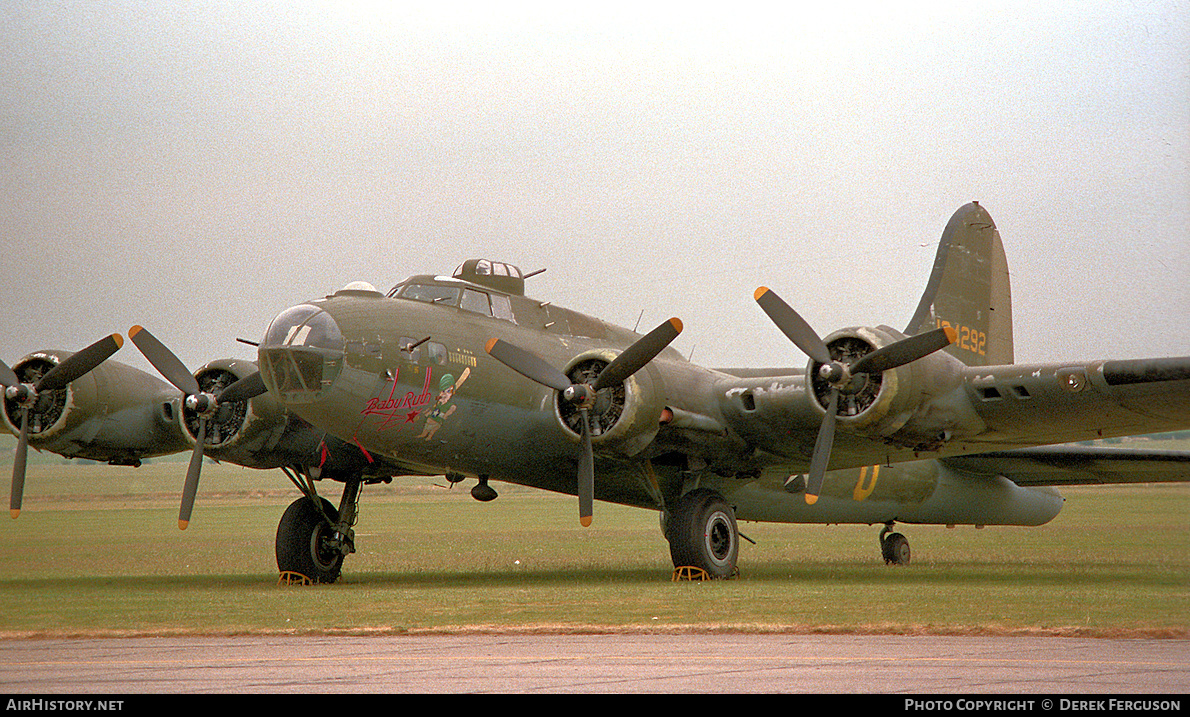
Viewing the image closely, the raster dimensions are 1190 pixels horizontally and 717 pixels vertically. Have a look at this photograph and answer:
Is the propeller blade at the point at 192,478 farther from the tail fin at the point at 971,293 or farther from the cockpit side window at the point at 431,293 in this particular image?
the tail fin at the point at 971,293

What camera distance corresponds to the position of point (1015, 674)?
8648 millimetres

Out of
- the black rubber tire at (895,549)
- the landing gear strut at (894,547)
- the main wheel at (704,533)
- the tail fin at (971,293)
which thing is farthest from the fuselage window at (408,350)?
the black rubber tire at (895,549)

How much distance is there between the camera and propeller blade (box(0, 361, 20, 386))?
18781 mm

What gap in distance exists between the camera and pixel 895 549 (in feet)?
79.8

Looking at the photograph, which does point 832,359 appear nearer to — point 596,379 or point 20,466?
point 596,379

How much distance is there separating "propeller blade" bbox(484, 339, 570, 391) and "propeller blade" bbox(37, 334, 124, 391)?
20.5 feet

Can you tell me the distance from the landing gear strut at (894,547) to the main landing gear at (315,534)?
1087 cm

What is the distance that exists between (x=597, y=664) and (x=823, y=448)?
821cm

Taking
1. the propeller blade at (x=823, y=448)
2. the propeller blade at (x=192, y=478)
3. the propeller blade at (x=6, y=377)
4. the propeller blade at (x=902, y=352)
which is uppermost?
the propeller blade at (x=902, y=352)

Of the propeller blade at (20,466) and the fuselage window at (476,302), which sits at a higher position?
the fuselage window at (476,302)

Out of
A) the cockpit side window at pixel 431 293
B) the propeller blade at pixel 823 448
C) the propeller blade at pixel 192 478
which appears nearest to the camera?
the propeller blade at pixel 823 448

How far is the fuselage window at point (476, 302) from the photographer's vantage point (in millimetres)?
17969

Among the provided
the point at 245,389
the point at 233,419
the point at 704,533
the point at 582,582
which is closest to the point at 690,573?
the point at 704,533

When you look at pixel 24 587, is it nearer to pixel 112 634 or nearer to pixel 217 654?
pixel 112 634
